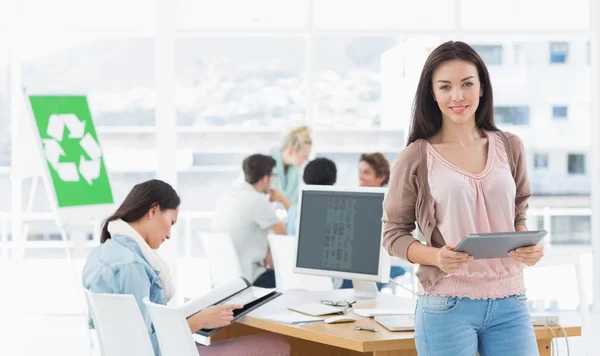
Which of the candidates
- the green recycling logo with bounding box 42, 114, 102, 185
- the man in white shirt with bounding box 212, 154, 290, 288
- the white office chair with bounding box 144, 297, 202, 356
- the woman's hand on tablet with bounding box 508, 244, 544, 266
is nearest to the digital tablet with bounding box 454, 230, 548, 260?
the woman's hand on tablet with bounding box 508, 244, 544, 266

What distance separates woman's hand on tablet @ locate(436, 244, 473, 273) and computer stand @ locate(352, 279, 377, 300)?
145cm

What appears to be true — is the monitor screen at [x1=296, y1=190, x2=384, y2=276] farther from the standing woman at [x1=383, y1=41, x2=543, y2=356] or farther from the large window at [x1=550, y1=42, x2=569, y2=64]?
the large window at [x1=550, y1=42, x2=569, y2=64]

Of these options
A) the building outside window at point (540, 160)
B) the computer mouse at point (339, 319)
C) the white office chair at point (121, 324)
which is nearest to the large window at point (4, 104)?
the building outside window at point (540, 160)

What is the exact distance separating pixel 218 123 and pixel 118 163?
Result: 2.87 ft

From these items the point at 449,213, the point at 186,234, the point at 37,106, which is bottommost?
the point at 186,234

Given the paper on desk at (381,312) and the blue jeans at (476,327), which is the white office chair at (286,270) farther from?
the blue jeans at (476,327)

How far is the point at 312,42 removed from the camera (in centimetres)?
755

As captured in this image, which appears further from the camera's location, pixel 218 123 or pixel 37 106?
pixel 218 123

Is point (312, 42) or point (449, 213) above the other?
point (312, 42)

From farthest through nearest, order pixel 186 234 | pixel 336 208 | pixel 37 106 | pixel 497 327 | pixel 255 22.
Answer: pixel 186 234 < pixel 255 22 < pixel 37 106 < pixel 336 208 < pixel 497 327

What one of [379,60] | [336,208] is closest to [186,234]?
[379,60]

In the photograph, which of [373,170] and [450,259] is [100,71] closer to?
[373,170]

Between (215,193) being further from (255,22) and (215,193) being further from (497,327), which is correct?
(497,327)

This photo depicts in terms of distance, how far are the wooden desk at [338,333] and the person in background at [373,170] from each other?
1.72 meters
